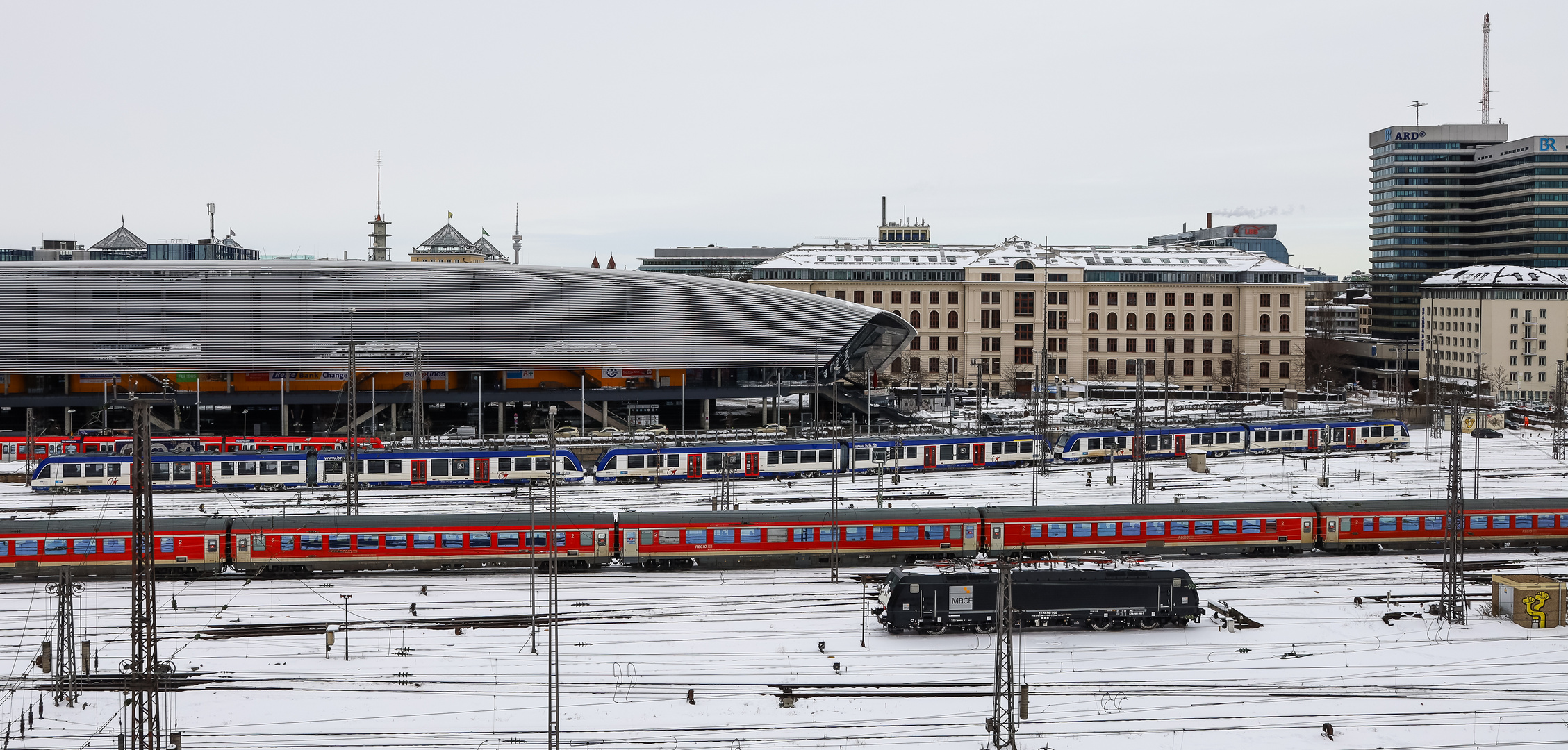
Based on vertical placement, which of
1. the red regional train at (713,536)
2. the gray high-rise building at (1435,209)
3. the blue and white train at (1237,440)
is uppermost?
the gray high-rise building at (1435,209)

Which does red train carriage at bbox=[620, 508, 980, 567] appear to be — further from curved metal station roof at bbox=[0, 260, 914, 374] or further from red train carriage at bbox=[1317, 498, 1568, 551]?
curved metal station roof at bbox=[0, 260, 914, 374]

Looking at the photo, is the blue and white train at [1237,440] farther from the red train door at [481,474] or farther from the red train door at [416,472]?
the red train door at [416,472]

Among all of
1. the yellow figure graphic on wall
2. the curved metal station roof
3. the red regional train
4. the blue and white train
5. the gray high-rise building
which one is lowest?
the yellow figure graphic on wall

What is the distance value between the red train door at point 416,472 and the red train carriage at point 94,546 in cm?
1773

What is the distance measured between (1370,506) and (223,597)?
113 ft

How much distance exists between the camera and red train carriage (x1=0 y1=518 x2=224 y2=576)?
36594mm

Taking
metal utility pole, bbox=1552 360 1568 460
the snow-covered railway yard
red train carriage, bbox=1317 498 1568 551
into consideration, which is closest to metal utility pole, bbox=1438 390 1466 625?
the snow-covered railway yard

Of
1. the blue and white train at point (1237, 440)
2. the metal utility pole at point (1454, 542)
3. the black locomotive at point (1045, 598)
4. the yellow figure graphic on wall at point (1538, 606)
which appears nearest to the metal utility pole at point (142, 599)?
the black locomotive at point (1045, 598)

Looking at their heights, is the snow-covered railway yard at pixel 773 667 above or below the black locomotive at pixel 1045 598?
below

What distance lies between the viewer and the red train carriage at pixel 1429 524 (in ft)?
132

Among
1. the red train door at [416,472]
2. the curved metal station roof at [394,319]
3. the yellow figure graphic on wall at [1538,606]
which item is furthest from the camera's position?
the curved metal station roof at [394,319]

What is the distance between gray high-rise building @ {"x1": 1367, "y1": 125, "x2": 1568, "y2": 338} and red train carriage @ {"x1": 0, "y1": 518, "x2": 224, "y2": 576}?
4819 inches

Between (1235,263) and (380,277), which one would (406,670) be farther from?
(1235,263)

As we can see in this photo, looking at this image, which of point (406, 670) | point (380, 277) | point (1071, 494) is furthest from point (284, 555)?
point (380, 277)
